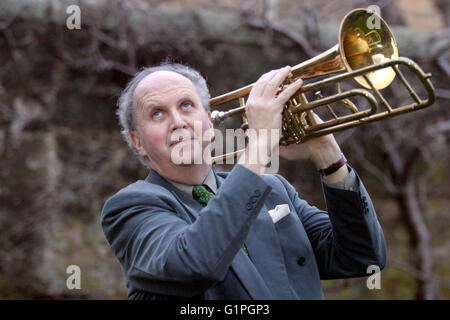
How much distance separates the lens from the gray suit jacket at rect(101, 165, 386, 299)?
1683 millimetres

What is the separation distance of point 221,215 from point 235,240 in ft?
0.30

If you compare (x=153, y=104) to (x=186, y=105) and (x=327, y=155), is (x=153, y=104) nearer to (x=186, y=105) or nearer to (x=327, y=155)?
(x=186, y=105)

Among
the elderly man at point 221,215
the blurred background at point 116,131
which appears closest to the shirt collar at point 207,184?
the elderly man at point 221,215

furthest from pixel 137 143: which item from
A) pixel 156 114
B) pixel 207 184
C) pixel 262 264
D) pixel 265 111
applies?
pixel 262 264

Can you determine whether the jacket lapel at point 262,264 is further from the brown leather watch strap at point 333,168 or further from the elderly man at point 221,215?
the brown leather watch strap at point 333,168

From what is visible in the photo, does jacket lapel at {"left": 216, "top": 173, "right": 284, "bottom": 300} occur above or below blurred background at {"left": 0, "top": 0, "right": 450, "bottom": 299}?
below

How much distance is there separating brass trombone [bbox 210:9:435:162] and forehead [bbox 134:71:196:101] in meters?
0.19

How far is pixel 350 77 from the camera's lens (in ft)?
6.34

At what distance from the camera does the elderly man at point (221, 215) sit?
1707 mm

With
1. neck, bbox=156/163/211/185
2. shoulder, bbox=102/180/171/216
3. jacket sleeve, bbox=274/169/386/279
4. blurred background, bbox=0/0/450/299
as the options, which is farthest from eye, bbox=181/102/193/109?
blurred background, bbox=0/0/450/299

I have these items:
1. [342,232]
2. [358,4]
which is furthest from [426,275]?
[342,232]

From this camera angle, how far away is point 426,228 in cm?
602

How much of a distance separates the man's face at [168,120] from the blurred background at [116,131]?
3.11m

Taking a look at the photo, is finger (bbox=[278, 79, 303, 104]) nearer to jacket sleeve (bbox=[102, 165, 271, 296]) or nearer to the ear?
jacket sleeve (bbox=[102, 165, 271, 296])
